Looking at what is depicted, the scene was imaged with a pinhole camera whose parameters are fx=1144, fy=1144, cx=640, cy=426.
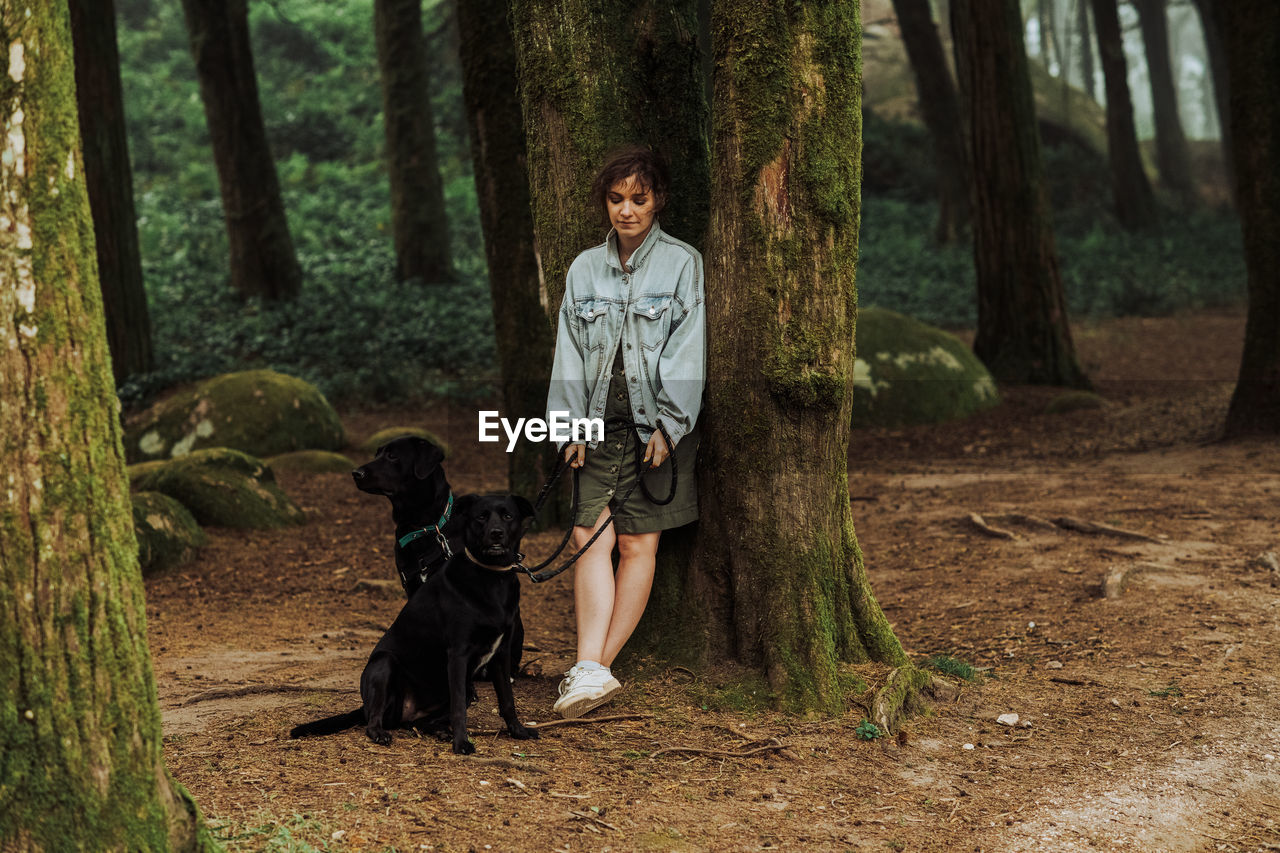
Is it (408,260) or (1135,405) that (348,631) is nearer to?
(1135,405)

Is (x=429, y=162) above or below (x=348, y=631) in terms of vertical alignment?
above

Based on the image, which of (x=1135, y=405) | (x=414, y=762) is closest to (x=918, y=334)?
(x=1135, y=405)

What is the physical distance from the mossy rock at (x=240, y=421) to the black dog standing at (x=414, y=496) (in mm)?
6845

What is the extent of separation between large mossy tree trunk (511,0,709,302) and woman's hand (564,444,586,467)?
0.78 meters

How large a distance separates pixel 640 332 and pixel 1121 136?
22.6 meters

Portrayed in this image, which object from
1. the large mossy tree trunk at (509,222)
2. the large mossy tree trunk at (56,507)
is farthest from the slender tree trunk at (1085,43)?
the large mossy tree trunk at (56,507)

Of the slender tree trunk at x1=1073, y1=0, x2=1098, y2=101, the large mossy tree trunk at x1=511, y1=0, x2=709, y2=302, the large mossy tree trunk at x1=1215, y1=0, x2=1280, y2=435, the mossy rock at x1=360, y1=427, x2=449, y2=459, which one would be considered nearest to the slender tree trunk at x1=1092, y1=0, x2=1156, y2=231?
the slender tree trunk at x1=1073, y1=0, x2=1098, y2=101

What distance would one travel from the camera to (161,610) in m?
7.13

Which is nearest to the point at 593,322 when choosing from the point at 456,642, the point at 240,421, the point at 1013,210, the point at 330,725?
the point at 456,642

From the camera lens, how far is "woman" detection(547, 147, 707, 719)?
4562mm

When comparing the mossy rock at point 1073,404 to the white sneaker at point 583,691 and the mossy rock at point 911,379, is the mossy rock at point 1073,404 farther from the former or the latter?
the white sneaker at point 583,691

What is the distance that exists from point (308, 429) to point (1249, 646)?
936cm

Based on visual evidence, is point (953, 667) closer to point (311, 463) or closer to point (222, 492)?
point (222, 492)

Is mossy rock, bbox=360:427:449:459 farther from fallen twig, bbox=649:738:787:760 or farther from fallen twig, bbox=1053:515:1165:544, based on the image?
fallen twig, bbox=649:738:787:760
